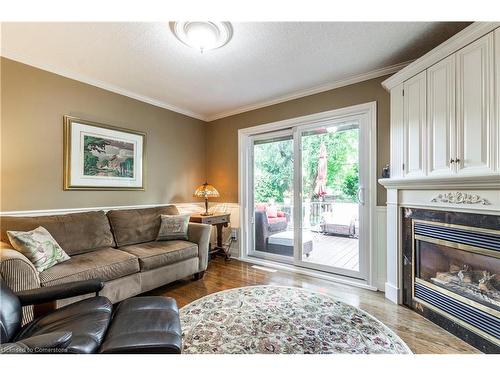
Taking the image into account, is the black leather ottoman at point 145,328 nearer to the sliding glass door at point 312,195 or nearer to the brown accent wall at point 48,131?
the brown accent wall at point 48,131

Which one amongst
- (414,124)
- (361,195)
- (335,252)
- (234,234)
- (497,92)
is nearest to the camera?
(497,92)

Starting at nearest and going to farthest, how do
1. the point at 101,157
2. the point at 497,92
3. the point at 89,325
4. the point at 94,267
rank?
1. the point at 89,325
2. the point at 497,92
3. the point at 94,267
4. the point at 101,157

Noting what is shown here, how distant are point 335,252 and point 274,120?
2181 millimetres

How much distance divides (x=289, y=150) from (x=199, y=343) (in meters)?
2.74

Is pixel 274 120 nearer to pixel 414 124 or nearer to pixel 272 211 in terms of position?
pixel 272 211

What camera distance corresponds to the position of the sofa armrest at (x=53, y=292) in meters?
1.34

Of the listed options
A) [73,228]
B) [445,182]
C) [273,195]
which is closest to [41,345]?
[73,228]

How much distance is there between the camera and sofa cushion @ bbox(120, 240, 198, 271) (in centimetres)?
242

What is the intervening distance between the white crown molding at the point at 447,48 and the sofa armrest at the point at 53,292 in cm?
322

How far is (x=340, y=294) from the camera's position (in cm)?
252

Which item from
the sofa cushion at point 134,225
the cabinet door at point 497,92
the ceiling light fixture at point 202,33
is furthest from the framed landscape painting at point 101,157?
the cabinet door at point 497,92

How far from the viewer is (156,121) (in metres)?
3.55

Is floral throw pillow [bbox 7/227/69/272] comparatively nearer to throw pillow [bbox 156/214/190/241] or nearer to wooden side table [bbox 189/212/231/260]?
throw pillow [bbox 156/214/190/241]
